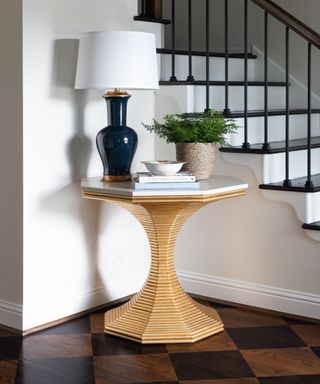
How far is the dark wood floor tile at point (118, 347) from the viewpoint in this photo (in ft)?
10.2

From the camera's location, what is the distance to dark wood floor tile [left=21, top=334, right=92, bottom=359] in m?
3.08

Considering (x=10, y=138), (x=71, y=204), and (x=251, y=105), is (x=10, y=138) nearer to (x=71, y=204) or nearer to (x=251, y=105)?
(x=71, y=204)

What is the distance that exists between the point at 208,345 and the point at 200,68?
1.77 meters

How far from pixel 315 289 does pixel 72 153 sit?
1.36 metres

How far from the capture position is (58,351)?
311 cm

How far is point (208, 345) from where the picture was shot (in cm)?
320

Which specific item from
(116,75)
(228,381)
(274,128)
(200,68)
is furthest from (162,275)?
(200,68)

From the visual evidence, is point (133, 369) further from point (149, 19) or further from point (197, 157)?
point (149, 19)

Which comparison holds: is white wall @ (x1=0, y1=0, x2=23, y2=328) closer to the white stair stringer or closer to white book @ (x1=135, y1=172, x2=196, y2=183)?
white book @ (x1=135, y1=172, x2=196, y2=183)

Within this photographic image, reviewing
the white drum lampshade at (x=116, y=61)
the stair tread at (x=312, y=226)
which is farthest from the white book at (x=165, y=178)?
the stair tread at (x=312, y=226)

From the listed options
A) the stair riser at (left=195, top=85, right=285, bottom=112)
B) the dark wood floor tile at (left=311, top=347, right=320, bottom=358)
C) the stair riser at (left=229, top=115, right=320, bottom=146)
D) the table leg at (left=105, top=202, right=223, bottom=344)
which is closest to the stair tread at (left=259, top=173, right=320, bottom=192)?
the stair riser at (left=229, top=115, right=320, bottom=146)

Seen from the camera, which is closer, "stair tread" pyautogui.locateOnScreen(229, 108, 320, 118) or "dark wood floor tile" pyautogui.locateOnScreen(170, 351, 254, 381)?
"dark wood floor tile" pyautogui.locateOnScreen(170, 351, 254, 381)

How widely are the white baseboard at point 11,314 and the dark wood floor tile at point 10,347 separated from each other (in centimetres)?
9

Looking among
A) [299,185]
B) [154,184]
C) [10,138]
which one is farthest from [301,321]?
[10,138]
